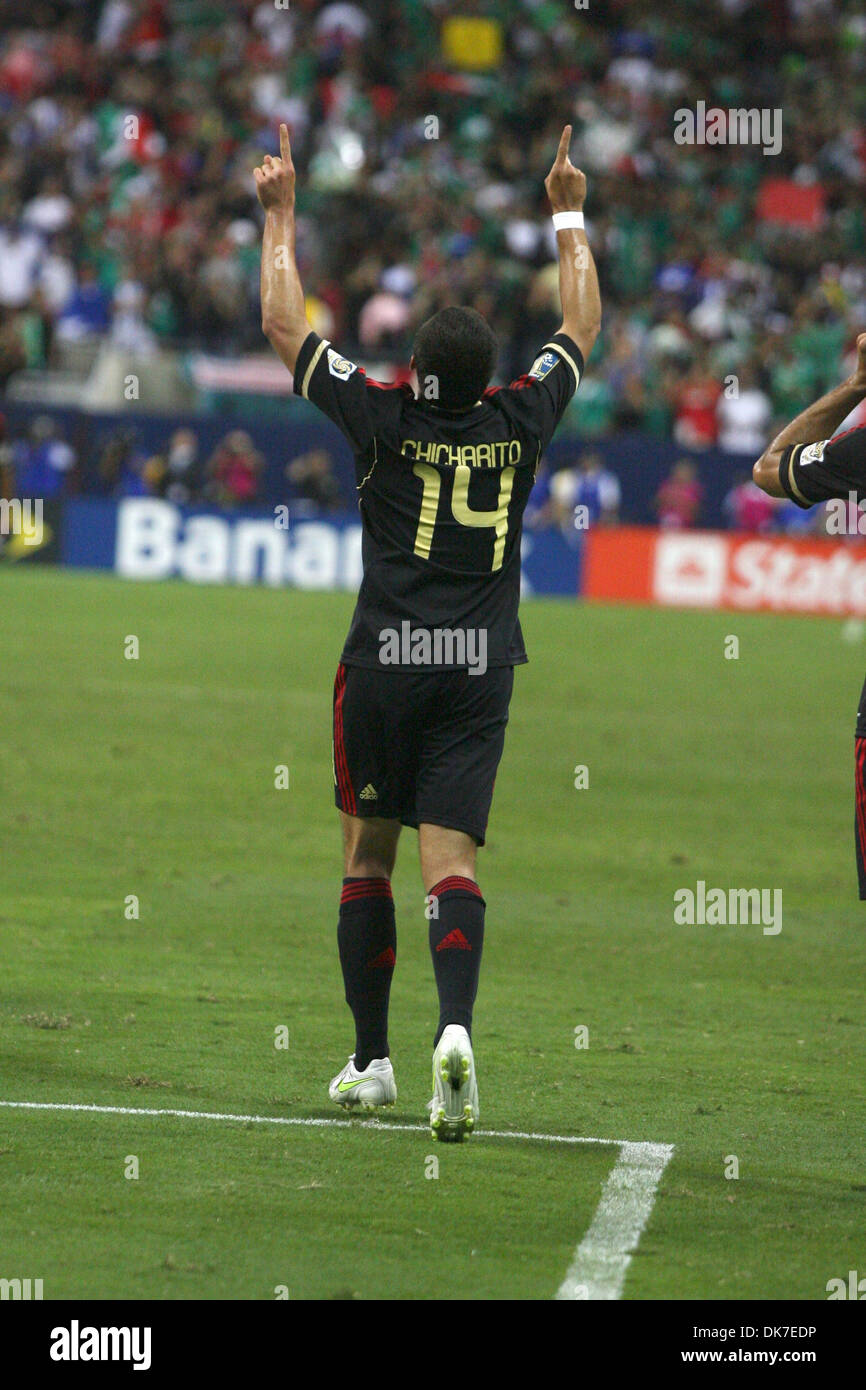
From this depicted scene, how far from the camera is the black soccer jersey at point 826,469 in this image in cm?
536

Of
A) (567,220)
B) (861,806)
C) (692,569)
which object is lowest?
(861,806)

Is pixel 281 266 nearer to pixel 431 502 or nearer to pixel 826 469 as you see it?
pixel 431 502

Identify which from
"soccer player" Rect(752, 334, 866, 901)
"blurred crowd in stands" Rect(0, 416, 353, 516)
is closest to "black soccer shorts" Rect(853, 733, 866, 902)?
→ "soccer player" Rect(752, 334, 866, 901)

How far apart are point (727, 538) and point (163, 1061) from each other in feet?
64.2

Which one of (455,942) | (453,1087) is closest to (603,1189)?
(453,1087)

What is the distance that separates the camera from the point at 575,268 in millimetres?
6023

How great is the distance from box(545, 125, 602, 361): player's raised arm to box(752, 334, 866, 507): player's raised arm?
2.45 feet

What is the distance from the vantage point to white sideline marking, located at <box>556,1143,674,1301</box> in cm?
450

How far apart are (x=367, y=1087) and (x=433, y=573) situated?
5.02 feet

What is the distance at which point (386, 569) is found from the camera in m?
5.80

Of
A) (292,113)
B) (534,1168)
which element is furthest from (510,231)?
(534,1168)

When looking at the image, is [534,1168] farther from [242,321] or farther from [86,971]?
[242,321]

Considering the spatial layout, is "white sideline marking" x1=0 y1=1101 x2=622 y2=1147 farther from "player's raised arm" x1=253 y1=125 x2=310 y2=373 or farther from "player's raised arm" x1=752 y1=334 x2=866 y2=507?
"player's raised arm" x1=253 y1=125 x2=310 y2=373

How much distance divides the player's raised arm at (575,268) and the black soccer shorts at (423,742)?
107 cm
